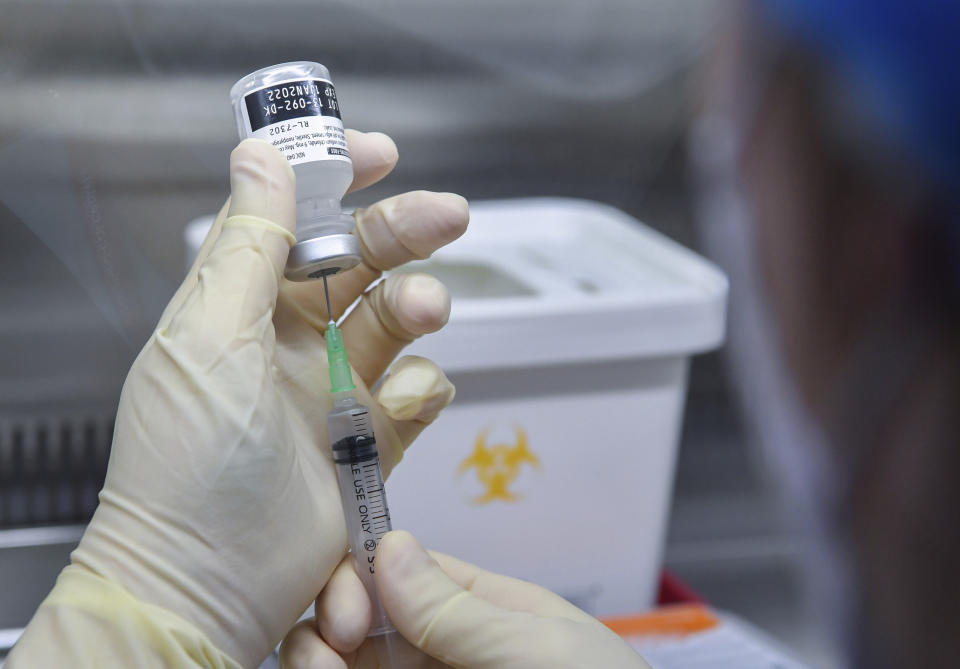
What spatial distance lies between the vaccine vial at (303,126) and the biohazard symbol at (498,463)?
40 cm

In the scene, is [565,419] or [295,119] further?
[565,419]

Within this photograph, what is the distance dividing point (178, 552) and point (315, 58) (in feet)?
2.86

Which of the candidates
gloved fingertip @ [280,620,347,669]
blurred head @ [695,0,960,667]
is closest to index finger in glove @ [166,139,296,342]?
gloved fingertip @ [280,620,347,669]

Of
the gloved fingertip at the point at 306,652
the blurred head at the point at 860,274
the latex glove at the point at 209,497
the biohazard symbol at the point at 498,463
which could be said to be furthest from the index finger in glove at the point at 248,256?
the blurred head at the point at 860,274

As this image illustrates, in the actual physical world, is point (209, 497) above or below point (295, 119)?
below

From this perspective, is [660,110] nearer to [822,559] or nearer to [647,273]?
[647,273]

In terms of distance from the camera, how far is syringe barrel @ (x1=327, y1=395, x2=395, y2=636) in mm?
657

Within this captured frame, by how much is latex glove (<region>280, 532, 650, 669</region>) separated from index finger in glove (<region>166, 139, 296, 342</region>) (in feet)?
0.65

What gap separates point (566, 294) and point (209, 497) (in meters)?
0.52

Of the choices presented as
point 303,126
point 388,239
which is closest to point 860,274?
point 388,239

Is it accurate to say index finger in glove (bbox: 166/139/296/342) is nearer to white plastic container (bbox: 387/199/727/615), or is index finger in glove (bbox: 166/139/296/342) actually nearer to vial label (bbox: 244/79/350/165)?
vial label (bbox: 244/79/350/165)

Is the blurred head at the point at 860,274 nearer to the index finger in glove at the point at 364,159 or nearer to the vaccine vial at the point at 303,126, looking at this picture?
the index finger in glove at the point at 364,159

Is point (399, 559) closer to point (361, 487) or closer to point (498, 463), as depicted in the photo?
point (361, 487)

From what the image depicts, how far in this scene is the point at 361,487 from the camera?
668mm
